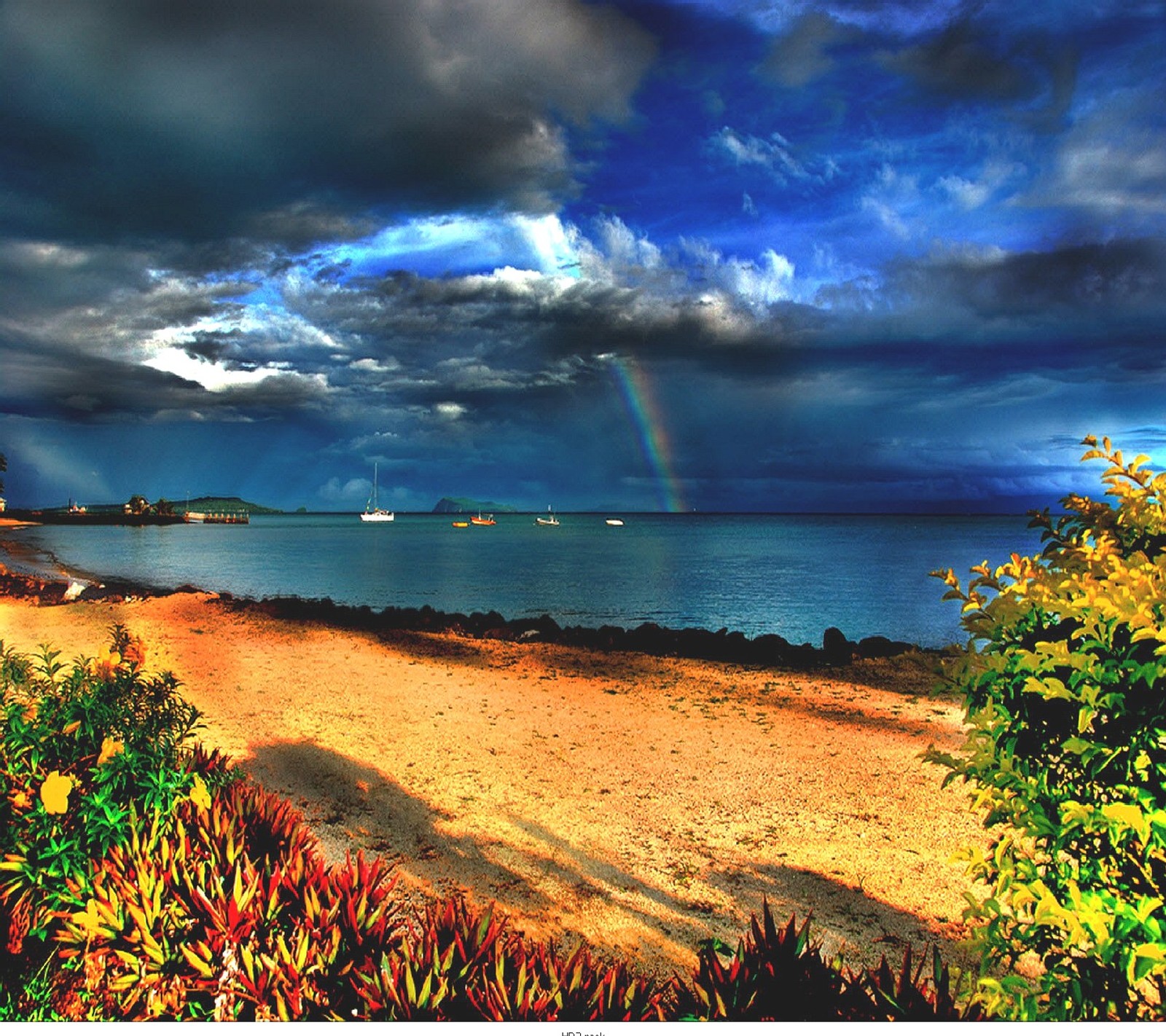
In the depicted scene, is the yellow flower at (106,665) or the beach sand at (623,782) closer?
the yellow flower at (106,665)

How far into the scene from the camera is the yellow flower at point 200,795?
3.26m

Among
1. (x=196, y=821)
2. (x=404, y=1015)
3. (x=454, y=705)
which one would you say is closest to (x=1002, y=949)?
(x=404, y=1015)

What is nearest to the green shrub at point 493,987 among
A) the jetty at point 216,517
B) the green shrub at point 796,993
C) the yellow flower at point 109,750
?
the green shrub at point 796,993

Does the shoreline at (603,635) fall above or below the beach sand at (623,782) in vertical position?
above

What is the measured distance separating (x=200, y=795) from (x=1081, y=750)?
11.6ft

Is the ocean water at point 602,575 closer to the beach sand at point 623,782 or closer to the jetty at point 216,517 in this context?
the beach sand at point 623,782

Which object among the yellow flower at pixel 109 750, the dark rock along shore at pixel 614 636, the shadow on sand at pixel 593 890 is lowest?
the shadow on sand at pixel 593 890

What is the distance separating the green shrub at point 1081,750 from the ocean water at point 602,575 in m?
11.1

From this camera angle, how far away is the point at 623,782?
739 centimetres

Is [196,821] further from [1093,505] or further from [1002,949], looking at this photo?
[1093,505]

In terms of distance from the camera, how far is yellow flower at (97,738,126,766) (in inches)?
127

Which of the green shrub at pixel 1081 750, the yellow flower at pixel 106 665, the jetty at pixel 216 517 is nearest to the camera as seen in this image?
the green shrub at pixel 1081 750

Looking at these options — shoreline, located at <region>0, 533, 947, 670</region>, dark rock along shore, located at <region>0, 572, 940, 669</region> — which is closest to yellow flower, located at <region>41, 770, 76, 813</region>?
shoreline, located at <region>0, 533, 947, 670</region>

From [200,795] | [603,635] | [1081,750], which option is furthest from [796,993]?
[603,635]
